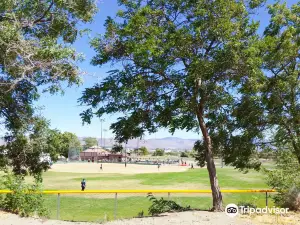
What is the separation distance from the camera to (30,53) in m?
7.99

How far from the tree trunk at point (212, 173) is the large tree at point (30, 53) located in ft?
15.4

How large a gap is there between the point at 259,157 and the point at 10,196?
8.26m

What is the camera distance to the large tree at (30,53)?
7.96 metres

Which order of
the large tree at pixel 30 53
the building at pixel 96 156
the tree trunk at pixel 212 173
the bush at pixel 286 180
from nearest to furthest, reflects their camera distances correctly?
the large tree at pixel 30 53 < the tree trunk at pixel 212 173 < the bush at pixel 286 180 < the building at pixel 96 156

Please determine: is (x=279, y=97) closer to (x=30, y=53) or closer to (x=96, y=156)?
(x=30, y=53)

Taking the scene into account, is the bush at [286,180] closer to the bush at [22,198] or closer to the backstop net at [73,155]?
the bush at [22,198]

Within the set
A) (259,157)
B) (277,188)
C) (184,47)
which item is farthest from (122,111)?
(277,188)

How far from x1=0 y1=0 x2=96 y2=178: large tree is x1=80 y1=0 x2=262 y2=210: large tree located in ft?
4.72

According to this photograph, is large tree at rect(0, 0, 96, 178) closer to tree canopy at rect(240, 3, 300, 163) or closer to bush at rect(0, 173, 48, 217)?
bush at rect(0, 173, 48, 217)

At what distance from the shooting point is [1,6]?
25.6 ft

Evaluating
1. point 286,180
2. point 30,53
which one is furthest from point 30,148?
point 286,180

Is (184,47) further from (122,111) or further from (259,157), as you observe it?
(259,157)

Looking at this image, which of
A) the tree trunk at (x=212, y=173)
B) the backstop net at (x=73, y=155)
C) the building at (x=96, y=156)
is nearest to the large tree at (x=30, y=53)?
the tree trunk at (x=212, y=173)

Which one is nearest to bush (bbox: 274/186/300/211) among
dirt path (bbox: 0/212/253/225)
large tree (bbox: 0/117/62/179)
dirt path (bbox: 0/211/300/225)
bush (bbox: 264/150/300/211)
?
bush (bbox: 264/150/300/211)
